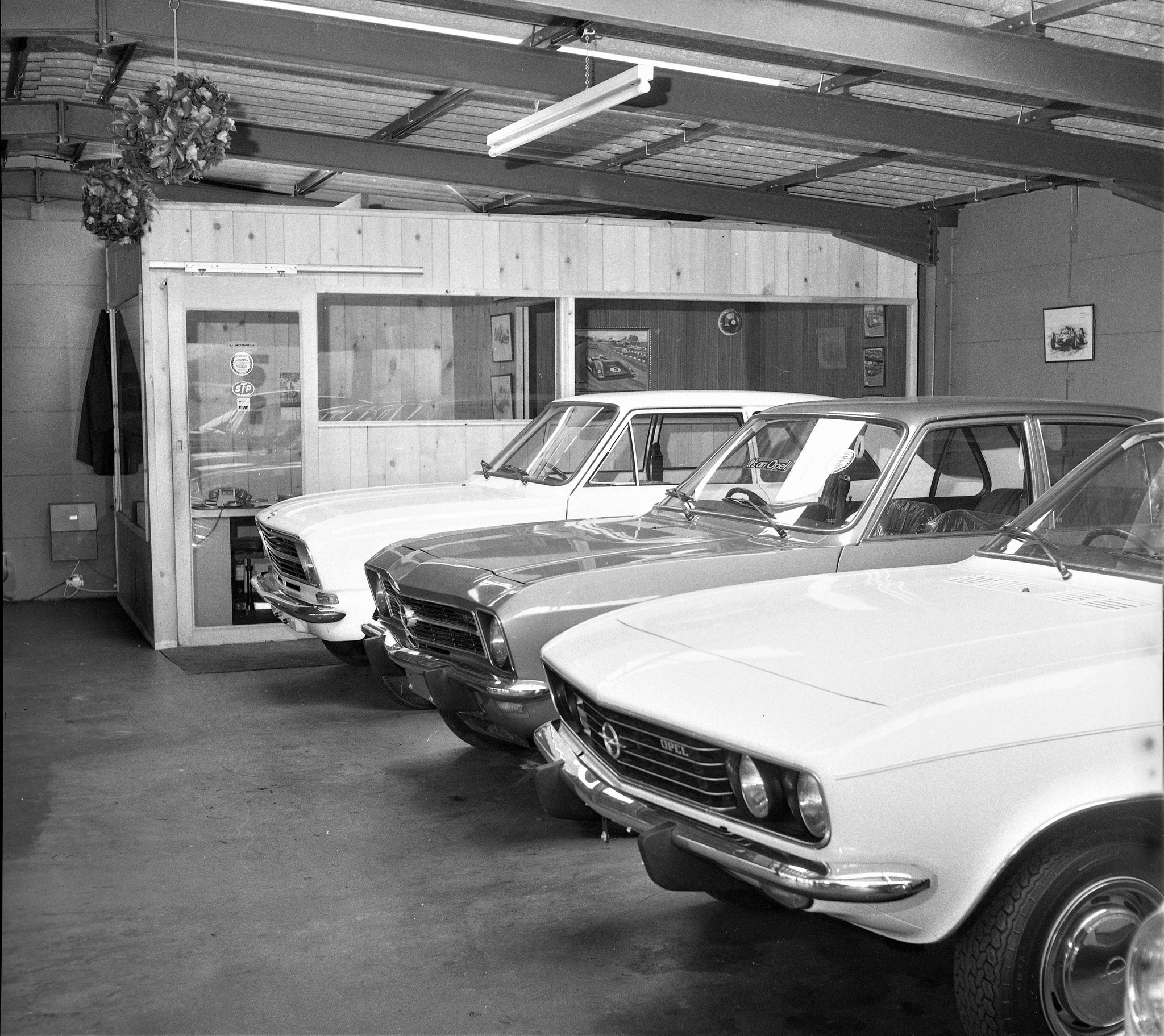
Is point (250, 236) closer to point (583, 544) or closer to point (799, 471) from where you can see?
point (583, 544)

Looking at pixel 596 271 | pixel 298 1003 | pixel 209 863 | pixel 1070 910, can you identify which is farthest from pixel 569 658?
pixel 596 271

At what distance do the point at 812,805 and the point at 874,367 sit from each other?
8769mm

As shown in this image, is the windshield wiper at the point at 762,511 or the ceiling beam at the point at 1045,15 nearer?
the windshield wiper at the point at 762,511

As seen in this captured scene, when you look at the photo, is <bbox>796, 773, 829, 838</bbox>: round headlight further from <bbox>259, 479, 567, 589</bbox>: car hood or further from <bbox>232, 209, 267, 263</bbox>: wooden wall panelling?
<bbox>232, 209, 267, 263</bbox>: wooden wall panelling

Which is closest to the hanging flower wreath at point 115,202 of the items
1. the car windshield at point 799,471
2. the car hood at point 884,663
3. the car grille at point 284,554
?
the car grille at point 284,554

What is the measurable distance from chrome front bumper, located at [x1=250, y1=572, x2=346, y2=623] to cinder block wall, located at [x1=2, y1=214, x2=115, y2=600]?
4.96 meters

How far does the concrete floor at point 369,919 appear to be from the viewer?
343 centimetres

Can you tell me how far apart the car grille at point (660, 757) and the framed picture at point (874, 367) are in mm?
7980

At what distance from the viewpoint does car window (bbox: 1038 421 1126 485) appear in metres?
5.45

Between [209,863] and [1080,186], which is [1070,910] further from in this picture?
[1080,186]

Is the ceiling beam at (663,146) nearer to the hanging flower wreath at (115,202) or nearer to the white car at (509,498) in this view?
the white car at (509,498)

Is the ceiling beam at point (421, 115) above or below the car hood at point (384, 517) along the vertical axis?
above

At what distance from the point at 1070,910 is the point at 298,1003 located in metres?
2.08

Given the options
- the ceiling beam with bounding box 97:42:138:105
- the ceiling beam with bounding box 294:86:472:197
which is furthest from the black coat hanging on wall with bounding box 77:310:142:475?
the ceiling beam with bounding box 294:86:472:197
